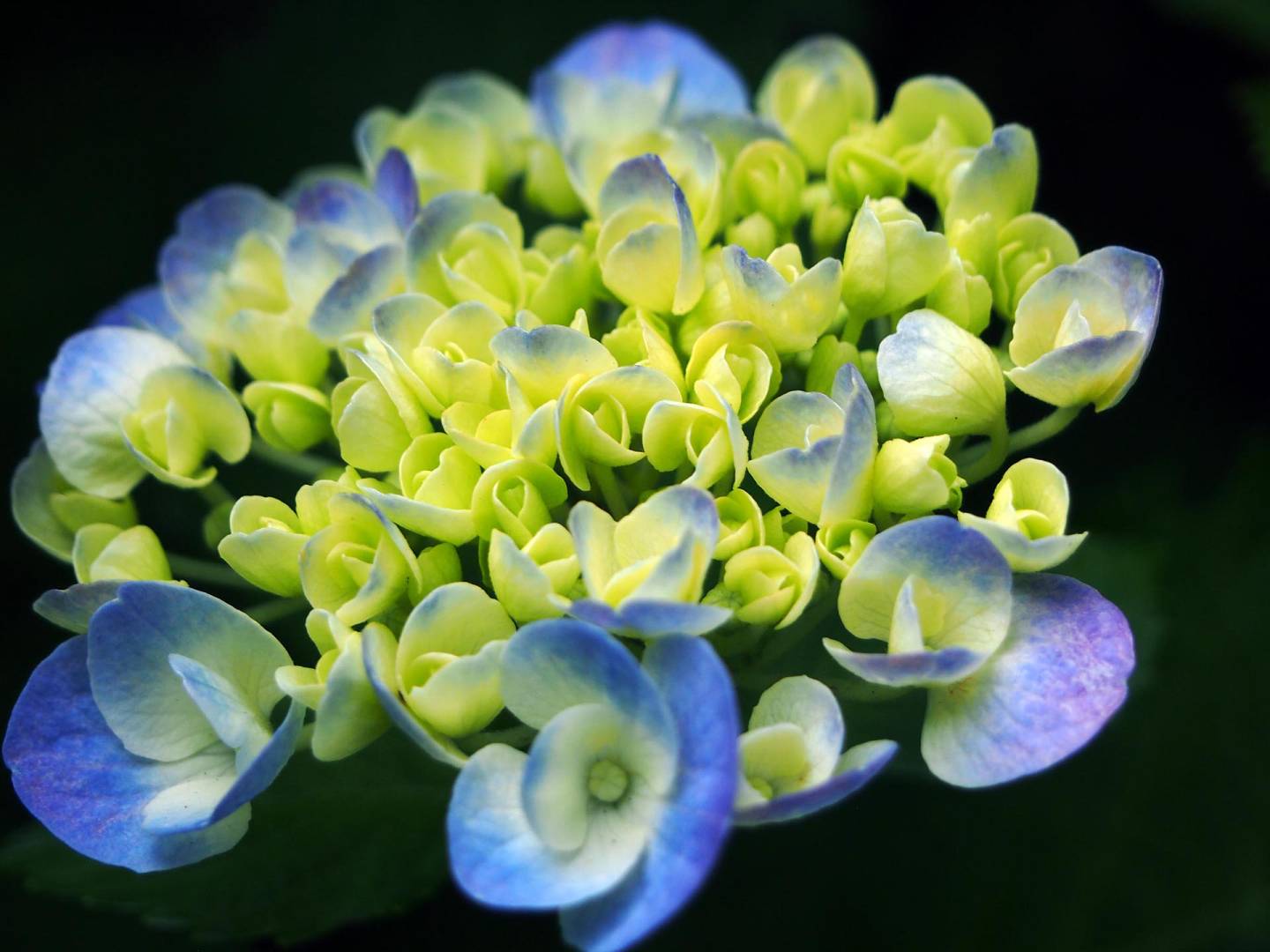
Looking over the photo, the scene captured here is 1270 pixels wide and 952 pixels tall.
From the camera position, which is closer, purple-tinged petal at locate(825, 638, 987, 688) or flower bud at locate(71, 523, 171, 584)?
purple-tinged petal at locate(825, 638, 987, 688)

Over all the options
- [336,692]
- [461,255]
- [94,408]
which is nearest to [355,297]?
[461,255]

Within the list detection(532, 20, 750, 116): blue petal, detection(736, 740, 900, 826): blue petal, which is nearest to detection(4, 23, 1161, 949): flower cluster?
detection(736, 740, 900, 826): blue petal

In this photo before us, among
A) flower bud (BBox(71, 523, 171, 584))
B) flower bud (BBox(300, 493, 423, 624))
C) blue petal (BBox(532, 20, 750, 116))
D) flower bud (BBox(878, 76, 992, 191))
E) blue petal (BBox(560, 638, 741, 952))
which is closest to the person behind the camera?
blue petal (BBox(560, 638, 741, 952))

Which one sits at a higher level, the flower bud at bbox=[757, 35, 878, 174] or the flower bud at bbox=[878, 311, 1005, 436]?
the flower bud at bbox=[757, 35, 878, 174]

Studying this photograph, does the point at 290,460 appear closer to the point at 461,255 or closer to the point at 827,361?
the point at 461,255

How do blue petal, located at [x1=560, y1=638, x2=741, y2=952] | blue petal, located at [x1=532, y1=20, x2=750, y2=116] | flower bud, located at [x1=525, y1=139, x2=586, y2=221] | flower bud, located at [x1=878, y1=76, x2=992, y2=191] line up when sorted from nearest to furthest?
blue petal, located at [x1=560, y1=638, x2=741, y2=952]
flower bud, located at [x1=878, y1=76, x2=992, y2=191]
flower bud, located at [x1=525, y1=139, x2=586, y2=221]
blue petal, located at [x1=532, y1=20, x2=750, y2=116]

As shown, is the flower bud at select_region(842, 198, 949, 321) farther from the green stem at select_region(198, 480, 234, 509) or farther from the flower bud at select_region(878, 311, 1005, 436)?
the green stem at select_region(198, 480, 234, 509)
